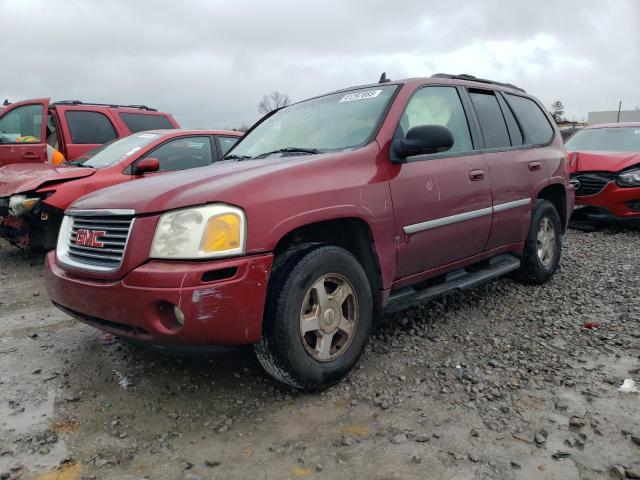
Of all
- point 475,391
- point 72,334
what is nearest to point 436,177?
point 475,391

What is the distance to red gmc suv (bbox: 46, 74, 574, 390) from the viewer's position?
2318 mm

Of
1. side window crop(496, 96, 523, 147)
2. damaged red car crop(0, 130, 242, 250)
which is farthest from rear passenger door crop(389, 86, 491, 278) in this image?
damaged red car crop(0, 130, 242, 250)

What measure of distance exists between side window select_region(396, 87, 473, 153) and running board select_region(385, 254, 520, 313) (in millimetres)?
915

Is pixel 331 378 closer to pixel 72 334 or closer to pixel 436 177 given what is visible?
pixel 436 177

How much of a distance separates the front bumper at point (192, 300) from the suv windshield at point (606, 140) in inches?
280

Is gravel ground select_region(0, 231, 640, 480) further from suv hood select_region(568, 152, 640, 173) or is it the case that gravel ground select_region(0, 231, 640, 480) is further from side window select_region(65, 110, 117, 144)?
side window select_region(65, 110, 117, 144)

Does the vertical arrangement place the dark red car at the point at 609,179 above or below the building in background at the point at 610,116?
below

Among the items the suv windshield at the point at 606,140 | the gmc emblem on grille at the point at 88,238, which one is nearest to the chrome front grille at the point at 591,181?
the suv windshield at the point at 606,140

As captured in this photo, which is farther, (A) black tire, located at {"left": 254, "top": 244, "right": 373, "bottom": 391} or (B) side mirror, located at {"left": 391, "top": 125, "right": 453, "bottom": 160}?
(B) side mirror, located at {"left": 391, "top": 125, "right": 453, "bottom": 160}

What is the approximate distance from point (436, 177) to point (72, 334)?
273cm

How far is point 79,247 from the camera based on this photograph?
2.72 metres

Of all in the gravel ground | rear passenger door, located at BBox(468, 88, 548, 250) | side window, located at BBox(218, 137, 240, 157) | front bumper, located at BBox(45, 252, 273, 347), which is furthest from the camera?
side window, located at BBox(218, 137, 240, 157)

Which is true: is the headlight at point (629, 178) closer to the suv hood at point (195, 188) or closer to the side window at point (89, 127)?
the suv hood at point (195, 188)

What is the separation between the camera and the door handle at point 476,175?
3542 mm
